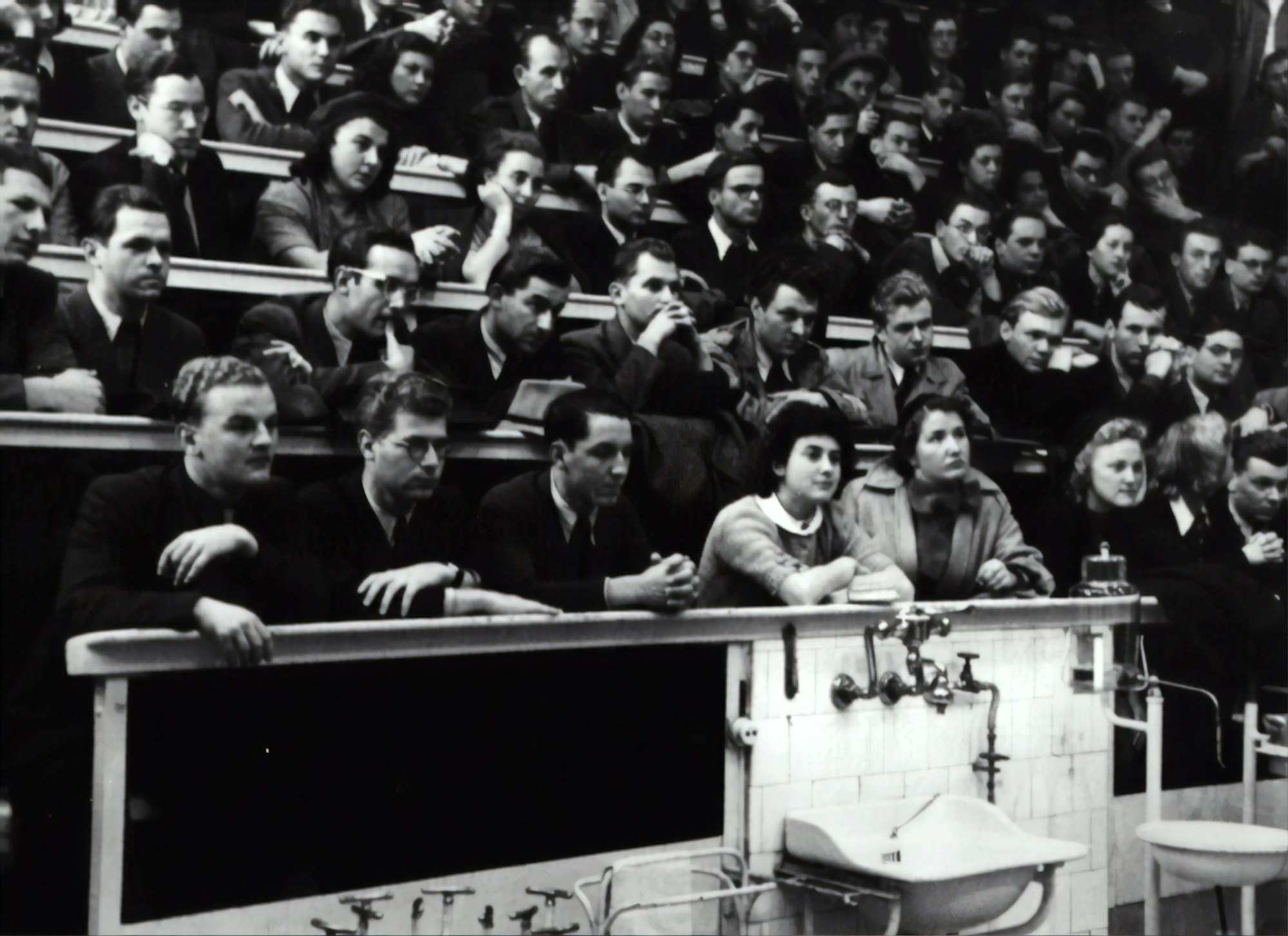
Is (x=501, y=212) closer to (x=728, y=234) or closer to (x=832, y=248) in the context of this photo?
(x=728, y=234)

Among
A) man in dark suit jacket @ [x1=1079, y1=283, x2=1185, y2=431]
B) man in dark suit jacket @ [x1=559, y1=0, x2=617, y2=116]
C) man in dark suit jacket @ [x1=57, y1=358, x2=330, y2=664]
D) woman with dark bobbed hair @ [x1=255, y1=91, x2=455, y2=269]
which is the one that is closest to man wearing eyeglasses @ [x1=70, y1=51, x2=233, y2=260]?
woman with dark bobbed hair @ [x1=255, y1=91, x2=455, y2=269]

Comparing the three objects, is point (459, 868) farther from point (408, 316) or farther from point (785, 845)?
point (408, 316)

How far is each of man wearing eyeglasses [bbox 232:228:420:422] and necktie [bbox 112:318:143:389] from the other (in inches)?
9.0

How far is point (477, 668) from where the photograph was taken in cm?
362

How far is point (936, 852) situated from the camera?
4180mm

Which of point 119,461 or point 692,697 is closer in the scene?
point 119,461

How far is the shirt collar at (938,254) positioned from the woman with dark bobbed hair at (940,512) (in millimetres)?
432

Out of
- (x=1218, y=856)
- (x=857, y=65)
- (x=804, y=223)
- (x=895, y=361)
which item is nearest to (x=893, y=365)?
(x=895, y=361)

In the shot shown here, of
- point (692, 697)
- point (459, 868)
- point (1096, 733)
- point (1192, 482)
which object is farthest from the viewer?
point (1192, 482)

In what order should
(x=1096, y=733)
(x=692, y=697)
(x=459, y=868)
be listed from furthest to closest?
(x=1096, y=733)
(x=692, y=697)
(x=459, y=868)

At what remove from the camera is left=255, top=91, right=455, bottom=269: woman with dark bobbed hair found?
3484mm

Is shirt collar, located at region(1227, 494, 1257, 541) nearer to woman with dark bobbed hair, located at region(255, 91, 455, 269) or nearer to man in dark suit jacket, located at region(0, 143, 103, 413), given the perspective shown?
woman with dark bobbed hair, located at region(255, 91, 455, 269)

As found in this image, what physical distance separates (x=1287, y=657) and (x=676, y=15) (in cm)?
326

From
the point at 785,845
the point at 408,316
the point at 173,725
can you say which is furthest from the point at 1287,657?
the point at 173,725
